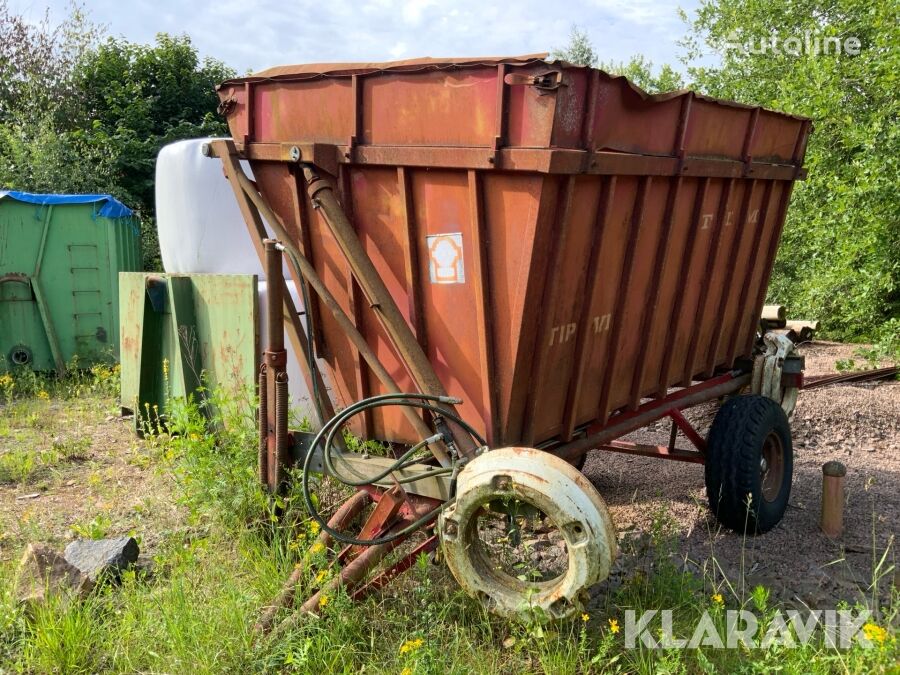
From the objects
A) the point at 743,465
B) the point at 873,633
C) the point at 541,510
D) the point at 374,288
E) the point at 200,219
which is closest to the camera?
the point at 873,633

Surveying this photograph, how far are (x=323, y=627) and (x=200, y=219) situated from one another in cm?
380

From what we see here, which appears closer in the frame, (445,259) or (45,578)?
(445,259)

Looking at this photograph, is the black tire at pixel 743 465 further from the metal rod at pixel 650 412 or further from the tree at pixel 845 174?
the tree at pixel 845 174

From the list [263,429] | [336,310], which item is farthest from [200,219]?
[336,310]

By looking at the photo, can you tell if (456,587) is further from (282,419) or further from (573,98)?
(573,98)

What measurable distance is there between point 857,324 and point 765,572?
26.7ft

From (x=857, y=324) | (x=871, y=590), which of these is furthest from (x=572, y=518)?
(x=857, y=324)

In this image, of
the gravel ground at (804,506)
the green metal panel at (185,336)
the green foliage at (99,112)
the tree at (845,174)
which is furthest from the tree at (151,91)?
the gravel ground at (804,506)

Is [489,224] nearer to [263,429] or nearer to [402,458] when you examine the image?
[402,458]

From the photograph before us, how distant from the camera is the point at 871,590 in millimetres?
4258

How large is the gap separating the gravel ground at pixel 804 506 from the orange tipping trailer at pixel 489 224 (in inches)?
35.2

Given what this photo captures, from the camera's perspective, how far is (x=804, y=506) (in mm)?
5496

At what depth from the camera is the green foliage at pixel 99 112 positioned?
13.7m

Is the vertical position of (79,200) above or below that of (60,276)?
above
